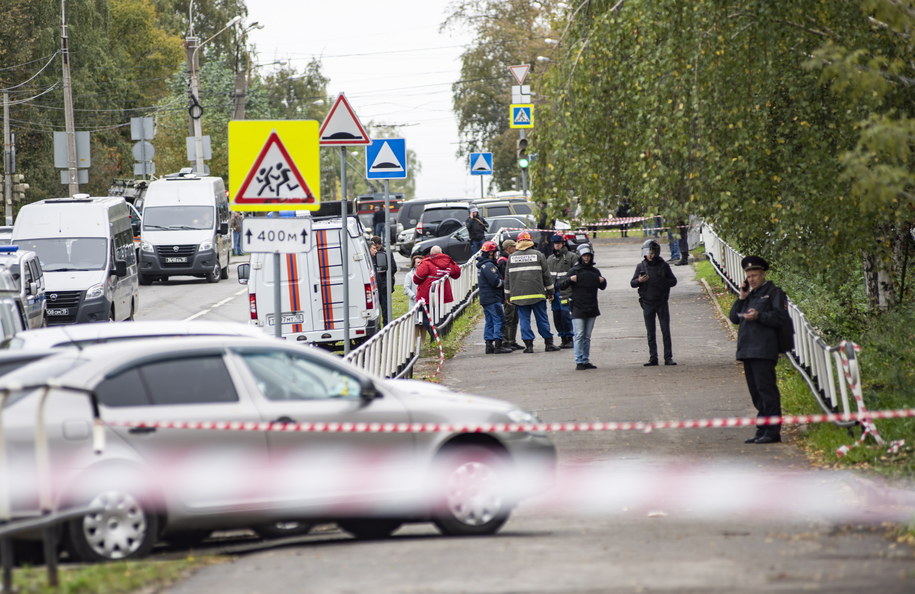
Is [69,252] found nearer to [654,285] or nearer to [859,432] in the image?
[654,285]

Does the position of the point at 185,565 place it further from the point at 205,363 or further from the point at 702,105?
the point at 702,105

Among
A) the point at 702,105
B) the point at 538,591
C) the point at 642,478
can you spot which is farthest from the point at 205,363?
the point at 702,105

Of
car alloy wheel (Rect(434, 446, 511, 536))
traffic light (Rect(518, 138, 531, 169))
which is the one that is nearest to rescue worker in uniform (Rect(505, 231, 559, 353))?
traffic light (Rect(518, 138, 531, 169))

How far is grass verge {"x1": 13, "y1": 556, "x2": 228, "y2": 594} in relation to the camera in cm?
713

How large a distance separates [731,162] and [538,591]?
866 cm

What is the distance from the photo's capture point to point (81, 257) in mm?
27438

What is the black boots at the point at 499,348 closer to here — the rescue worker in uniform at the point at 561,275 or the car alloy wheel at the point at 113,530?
the rescue worker in uniform at the point at 561,275

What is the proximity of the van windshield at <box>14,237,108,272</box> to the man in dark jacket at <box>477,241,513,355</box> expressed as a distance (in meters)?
8.61

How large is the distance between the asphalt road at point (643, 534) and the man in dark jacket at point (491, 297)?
4405 mm

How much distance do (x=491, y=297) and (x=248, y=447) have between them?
525 inches

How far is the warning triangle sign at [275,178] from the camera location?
11906 mm

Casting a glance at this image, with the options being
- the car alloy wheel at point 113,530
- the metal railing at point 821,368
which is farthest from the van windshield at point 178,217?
the car alloy wheel at point 113,530

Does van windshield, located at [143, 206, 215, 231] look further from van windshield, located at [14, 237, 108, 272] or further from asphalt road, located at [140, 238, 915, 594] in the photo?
asphalt road, located at [140, 238, 915, 594]

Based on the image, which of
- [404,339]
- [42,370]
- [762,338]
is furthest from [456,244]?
[42,370]
